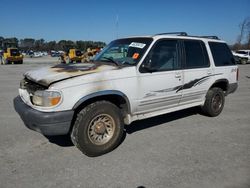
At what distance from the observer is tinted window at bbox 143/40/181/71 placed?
4.20m

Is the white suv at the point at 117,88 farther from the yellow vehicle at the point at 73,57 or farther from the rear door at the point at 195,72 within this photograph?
the yellow vehicle at the point at 73,57

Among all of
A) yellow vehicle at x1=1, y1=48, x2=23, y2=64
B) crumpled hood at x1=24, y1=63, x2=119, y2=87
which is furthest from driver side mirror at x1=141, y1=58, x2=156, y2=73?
yellow vehicle at x1=1, y1=48, x2=23, y2=64

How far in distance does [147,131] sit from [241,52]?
101 ft

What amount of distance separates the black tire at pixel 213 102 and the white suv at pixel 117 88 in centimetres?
4

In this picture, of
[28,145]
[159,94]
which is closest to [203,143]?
[159,94]

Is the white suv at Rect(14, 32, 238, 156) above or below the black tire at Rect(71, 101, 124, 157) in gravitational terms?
above

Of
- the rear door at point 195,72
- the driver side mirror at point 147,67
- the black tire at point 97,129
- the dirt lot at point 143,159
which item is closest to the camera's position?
the dirt lot at point 143,159

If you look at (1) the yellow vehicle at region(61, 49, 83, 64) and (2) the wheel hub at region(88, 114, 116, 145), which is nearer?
(2) the wheel hub at region(88, 114, 116, 145)

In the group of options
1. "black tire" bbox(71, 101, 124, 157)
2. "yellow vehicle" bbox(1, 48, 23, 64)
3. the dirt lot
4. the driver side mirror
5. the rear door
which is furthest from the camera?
"yellow vehicle" bbox(1, 48, 23, 64)

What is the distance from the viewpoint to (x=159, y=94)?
14.3ft

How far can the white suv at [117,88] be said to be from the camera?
10.9 ft

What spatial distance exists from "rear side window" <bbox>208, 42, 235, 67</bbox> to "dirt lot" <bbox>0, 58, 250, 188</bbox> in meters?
1.51

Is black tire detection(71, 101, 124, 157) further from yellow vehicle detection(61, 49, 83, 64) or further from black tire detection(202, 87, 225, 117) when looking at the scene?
yellow vehicle detection(61, 49, 83, 64)

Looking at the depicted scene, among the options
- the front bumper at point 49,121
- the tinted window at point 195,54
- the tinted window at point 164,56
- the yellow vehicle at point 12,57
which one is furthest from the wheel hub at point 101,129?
the yellow vehicle at point 12,57
